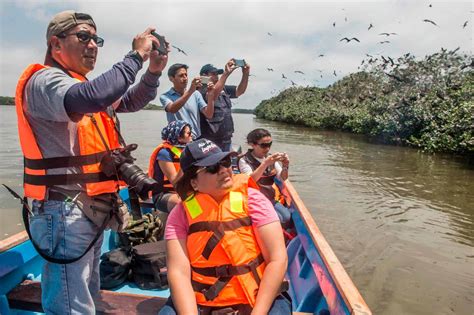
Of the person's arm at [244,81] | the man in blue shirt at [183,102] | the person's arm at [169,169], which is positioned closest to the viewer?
the person's arm at [169,169]

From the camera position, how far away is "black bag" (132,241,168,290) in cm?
328

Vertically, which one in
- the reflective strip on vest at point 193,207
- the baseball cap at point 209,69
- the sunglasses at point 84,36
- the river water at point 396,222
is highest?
the baseball cap at point 209,69

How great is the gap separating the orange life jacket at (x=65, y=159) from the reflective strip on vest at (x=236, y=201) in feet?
2.13

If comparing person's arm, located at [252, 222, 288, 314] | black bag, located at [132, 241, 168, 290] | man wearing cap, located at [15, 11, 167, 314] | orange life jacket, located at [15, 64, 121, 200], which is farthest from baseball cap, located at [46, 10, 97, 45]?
black bag, located at [132, 241, 168, 290]

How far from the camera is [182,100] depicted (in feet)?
13.5

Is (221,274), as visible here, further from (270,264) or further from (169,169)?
(169,169)

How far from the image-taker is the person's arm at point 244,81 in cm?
482

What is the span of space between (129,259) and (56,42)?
2.11 metres

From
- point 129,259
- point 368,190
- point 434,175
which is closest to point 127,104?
point 129,259

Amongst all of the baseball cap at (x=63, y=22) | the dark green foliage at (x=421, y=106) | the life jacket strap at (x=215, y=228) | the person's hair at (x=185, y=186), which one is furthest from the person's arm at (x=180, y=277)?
the dark green foliage at (x=421, y=106)

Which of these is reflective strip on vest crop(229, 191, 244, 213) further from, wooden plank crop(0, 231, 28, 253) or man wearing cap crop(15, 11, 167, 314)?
wooden plank crop(0, 231, 28, 253)

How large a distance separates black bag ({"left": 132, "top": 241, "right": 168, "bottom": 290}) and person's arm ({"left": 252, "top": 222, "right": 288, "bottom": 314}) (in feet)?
4.97

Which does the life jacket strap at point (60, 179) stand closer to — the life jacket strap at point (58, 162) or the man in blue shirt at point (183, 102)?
the life jacket strap at point (58, 162)

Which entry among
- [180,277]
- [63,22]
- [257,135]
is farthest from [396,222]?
[63,22]
